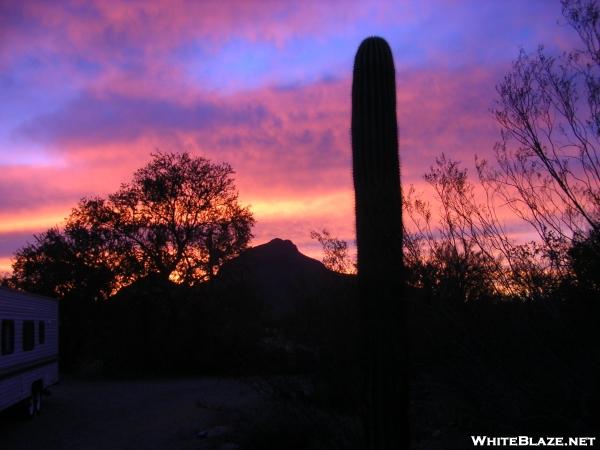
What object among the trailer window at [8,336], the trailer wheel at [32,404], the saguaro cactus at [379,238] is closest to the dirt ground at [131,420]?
the trailer wheel at [32,404]

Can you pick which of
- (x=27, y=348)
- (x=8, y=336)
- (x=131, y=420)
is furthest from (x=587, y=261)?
(x=27, y=348)

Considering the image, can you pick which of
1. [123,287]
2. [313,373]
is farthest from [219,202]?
[313,373]

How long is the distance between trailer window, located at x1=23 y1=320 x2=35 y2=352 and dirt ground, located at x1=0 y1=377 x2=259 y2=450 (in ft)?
5.51

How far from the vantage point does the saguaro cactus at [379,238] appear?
22.4 feet

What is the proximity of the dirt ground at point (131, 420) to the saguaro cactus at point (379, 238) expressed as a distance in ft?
16.9

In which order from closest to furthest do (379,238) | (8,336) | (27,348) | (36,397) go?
(379,238) < (8,336) < (27,348) < (36,397)

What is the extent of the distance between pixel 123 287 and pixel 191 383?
8.36 m

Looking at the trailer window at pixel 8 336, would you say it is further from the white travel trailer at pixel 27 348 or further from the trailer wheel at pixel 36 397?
the trailer wheel at pixel 36 397

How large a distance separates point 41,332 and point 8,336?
11.0ft

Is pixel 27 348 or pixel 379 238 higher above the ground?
pixel 379 238

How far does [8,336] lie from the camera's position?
42.7 ft

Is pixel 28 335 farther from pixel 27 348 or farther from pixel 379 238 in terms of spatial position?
pixel 379 238

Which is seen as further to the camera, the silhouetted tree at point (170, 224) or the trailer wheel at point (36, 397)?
the silhouetted tree at point (170, 224)

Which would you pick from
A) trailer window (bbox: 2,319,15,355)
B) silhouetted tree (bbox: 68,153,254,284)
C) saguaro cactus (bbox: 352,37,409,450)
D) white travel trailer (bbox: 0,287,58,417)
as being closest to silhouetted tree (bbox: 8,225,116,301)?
silhouetted tree (bbox: 68,153,254,284)
